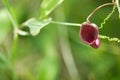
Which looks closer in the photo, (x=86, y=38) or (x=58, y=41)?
(x=86, y=38)

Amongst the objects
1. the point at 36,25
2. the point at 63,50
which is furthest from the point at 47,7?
the point at 63,50

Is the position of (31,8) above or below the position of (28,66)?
above

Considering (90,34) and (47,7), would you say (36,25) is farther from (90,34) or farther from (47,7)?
(90,34)

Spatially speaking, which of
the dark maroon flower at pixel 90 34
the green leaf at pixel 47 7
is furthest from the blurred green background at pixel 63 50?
the dark maroon flower at pixel 90 34

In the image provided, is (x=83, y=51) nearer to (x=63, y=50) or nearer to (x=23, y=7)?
(x=63, y=50)

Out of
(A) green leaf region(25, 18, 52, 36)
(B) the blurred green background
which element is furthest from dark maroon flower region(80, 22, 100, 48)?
(B) the blurred green background

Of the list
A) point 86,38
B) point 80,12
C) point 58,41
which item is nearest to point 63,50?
point 58,41
